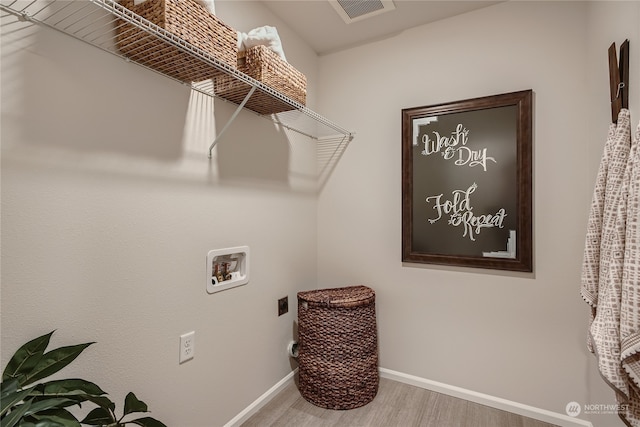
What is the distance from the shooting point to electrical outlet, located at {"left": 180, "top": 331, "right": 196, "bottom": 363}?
136 centimetres

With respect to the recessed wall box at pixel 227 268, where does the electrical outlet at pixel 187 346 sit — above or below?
below

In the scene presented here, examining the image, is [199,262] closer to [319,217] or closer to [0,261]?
[0,261]

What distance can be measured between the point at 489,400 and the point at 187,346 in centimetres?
168

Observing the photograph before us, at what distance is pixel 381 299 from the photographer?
215 cm

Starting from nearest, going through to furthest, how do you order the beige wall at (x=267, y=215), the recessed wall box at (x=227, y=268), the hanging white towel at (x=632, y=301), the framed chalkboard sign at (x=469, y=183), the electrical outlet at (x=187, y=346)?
the hanging white towel at (x=632, y=301) → the beige wall at (x=267, y=215) → the electrical outlet at (x=187, y=346) → the recessed wall box at (x=227, y=268) → the framed chalkboard sign at (x=469, y=183)

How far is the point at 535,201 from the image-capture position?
5.65 feet

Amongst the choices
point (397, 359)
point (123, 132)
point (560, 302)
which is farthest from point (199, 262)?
point (560, 302)

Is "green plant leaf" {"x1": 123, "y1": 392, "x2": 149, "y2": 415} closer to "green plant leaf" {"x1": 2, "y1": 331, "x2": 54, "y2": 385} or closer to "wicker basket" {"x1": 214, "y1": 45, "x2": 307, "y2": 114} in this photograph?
"green plant leaf" {"x1": 2, "y1": 331, "x2": 54, "y2": 385}

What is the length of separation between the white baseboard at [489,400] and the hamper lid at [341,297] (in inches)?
23.3

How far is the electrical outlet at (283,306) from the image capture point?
196 cm

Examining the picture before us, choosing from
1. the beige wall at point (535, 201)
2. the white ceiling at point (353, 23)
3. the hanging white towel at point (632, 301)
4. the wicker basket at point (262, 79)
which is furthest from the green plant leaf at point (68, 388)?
the white ceiling at point (353, 23)

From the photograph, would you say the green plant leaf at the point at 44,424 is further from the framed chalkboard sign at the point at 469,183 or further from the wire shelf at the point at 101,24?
the framed chalkboard sign at the point at 469,183

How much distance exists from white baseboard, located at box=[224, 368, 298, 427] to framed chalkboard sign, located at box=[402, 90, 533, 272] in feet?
3.59

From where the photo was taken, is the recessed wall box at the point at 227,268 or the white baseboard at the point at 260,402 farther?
the white baseboard at the point at 260,402
